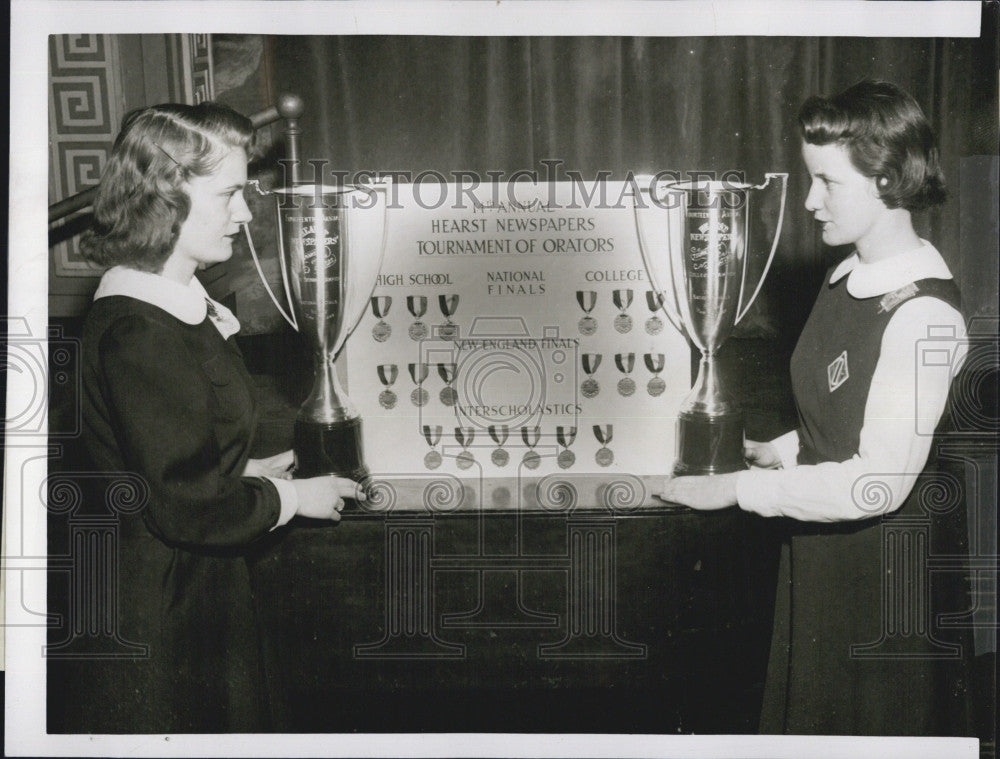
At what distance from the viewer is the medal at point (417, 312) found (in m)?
1.83

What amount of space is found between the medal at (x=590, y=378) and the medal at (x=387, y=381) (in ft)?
1.06

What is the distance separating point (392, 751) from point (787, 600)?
0.73 m

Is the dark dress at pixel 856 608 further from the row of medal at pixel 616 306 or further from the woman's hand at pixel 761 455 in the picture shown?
the row of medal at pixel 616 306

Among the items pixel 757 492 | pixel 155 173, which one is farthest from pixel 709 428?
pixel 155 173

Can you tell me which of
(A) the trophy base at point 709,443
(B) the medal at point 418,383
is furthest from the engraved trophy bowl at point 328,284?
(A) the trophy base at point 709,443

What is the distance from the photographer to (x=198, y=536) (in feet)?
5.91

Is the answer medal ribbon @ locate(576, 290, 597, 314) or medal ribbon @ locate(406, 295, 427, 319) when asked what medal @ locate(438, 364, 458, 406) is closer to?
medal ribbon @ locate(406, 295, 427, 319)

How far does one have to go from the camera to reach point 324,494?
6.02 ft

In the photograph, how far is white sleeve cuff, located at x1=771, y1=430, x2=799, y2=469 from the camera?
72.1 inches

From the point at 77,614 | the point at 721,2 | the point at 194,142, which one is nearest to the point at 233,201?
the point at 194,142

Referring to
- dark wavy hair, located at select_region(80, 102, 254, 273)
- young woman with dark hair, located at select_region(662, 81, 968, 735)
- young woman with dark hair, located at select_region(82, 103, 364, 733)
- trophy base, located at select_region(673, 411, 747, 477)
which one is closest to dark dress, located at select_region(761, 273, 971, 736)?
young woman with dark hair, located at select_region(662, 81, 968, 735)

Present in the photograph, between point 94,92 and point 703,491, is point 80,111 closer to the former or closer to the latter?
point 94,92

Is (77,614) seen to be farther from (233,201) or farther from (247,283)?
(233,201)

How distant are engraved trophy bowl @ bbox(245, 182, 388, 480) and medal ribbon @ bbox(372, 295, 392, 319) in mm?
15
